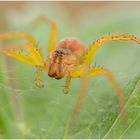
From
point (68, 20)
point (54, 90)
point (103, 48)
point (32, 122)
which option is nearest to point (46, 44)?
point (68, 20)

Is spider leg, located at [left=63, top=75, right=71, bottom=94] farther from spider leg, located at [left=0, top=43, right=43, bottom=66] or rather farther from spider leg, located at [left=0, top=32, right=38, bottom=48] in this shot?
spider leg, located at [left=0, top=32, right=38, bottom=48]

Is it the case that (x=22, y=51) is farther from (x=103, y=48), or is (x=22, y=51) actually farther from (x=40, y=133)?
(x=40, y=133)

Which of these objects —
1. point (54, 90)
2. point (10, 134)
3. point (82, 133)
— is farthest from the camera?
point (54, 90)

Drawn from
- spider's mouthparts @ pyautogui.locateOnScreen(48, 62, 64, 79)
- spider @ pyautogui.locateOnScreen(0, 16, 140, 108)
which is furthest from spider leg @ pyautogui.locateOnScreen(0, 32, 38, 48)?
spider's mouthparts @ pyautogui.locateOnScreen(48, 62, 64, 79)

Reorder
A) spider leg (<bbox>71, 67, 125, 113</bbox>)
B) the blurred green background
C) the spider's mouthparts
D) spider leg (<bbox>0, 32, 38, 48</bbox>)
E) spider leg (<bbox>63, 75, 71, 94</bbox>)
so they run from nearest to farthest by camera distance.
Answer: the blurred green background
spider leg (<bbox>71, 67, 125, 113</bbox>)
spider leg (<bbox>63, 75, 71, 94</bbox>)
the spider's mouthparts
spider leg (<bbox>0, 32, 38, 48</bbox>)

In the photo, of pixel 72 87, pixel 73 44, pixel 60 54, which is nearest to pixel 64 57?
pixel 60 54

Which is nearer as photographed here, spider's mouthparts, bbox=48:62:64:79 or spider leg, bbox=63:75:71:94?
spider leg, bbox=63:75:71:94
